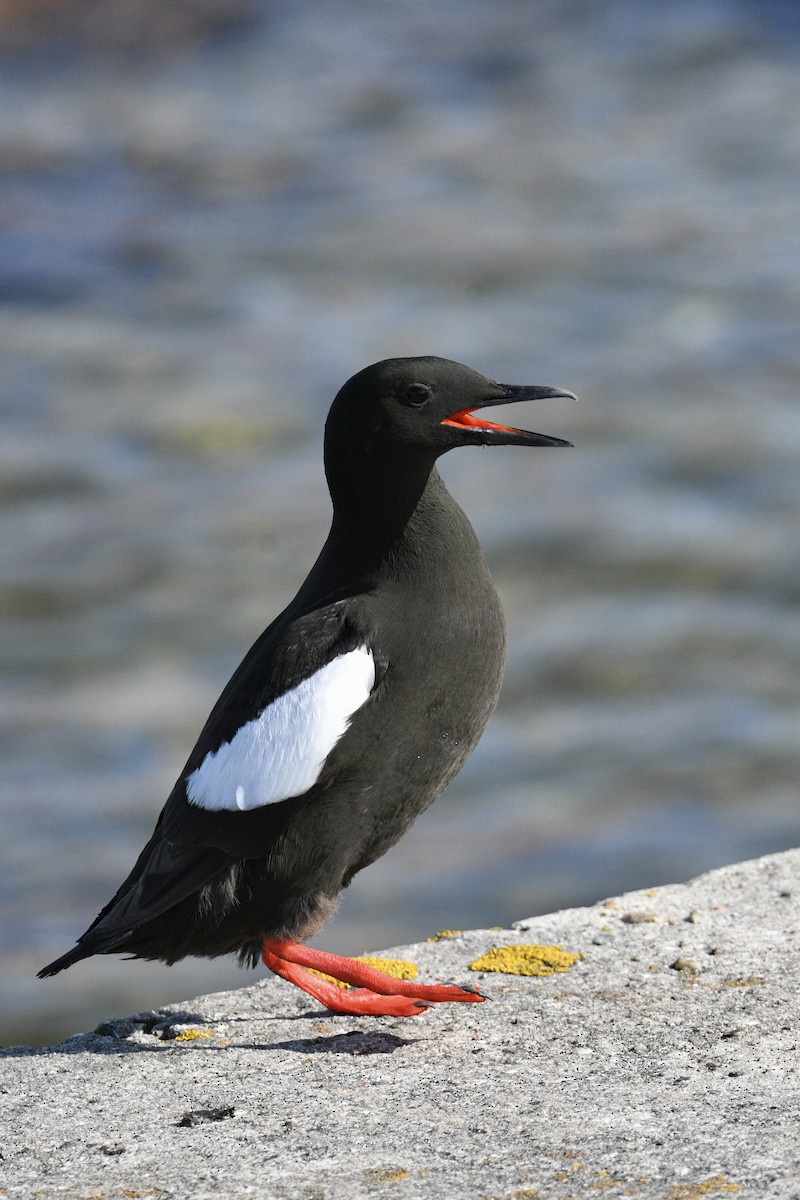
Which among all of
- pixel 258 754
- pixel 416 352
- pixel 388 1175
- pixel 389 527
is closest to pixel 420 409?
pixel 389 527

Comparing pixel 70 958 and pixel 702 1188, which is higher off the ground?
pixel 70 958

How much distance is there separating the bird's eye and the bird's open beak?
0.27 ft

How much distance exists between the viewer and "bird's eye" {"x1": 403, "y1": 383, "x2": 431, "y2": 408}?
4.46 meters

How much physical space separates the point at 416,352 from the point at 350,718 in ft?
25.6

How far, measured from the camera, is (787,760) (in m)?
9.30

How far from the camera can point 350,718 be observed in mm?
4312

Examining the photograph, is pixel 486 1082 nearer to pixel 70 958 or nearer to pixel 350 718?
pixel 350 718

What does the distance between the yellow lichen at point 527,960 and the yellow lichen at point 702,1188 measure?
1364 mm

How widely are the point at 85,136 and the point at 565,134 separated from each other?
14.7 feet

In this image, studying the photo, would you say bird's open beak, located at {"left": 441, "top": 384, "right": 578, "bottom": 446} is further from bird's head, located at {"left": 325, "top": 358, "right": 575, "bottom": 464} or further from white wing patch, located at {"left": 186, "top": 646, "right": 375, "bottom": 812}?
white wing patch, located at {"left": 186, "top": 646, "right": 375, "bottom": 812}

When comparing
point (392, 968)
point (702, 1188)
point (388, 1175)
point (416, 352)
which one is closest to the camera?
point (702, 1188)

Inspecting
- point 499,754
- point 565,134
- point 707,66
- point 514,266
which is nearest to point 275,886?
point 499,754

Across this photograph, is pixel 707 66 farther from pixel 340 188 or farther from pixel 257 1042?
pixel 257 1042

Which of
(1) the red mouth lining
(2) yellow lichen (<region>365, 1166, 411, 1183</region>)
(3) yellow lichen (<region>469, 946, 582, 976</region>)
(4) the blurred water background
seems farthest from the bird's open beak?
(4) the blurred water background
